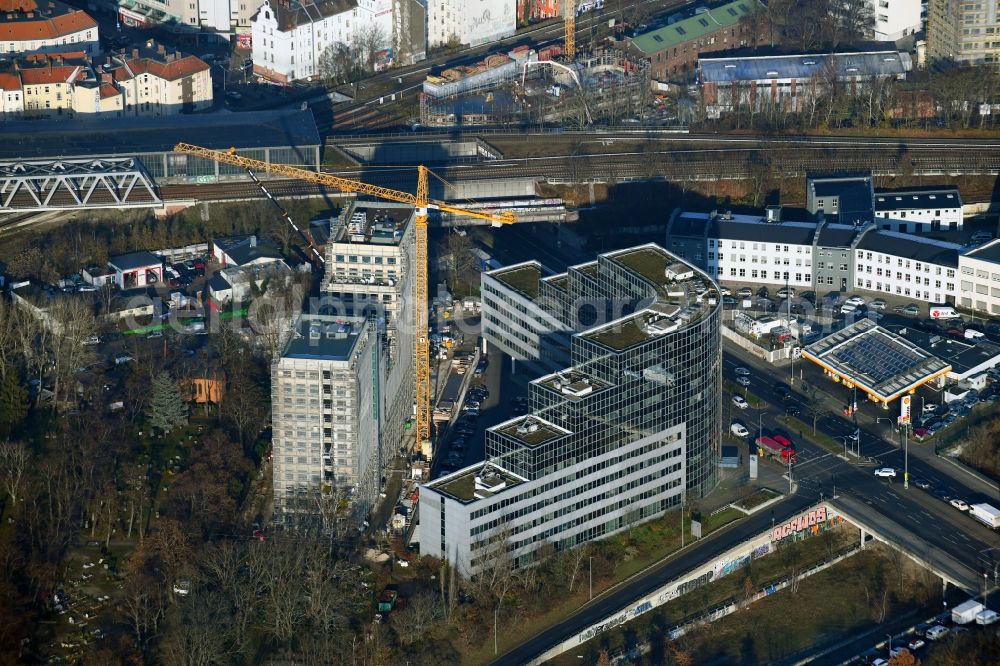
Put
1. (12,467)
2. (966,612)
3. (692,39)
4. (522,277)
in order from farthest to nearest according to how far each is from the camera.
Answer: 1. (692,39)
2. (522,277)
3. (12,467)
4. (966,612)

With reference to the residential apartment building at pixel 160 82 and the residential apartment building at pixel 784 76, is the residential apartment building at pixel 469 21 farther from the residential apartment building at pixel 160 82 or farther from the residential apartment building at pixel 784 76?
the residential apartment building at pixel 160 82

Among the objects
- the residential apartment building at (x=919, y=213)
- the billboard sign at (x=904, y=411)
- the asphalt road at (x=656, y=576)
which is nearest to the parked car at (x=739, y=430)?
the asphalt road at (x=656, y=576)

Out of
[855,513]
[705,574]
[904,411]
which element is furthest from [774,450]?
[705,574]

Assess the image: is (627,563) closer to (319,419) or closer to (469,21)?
(319,419)

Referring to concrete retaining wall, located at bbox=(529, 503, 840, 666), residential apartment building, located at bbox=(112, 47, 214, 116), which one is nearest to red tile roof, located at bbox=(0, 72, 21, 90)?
residential apartment building, located at bbox=(112, 47, 214, 116)

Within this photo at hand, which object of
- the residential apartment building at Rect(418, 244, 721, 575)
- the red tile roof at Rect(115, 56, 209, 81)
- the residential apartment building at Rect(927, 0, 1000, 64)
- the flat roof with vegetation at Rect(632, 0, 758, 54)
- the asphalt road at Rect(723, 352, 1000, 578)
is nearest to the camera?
the residential apartment building at Rect(418, 244, 721, 575)

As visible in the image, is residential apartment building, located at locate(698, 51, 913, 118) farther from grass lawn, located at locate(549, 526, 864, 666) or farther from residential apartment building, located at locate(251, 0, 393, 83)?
grass lawn, located at locate(549, 526, 864, 666)

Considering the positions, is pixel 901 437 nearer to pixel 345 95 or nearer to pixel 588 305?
pixel 588 305
